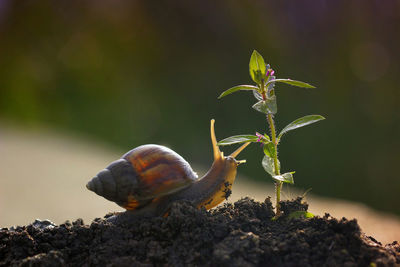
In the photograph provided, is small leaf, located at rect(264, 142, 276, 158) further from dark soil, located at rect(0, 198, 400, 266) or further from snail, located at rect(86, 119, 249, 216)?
snail, located at rect(86, 119, 249, 216)

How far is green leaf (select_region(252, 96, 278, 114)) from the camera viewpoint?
159 centimetres

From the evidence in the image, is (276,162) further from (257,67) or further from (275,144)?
(257,67)

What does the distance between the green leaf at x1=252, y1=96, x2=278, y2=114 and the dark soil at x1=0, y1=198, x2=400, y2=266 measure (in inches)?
17.3

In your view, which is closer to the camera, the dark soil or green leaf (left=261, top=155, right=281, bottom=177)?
the dark soil

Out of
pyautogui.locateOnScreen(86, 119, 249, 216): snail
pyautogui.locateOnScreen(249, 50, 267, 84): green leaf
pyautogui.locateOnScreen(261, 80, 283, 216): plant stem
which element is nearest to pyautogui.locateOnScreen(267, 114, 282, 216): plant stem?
pyautogui.locateOnScreen(261, 80, 283, 216): plant stem

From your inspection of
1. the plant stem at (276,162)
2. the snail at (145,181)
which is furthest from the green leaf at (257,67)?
the snail at (145,181)

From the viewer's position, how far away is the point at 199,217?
157 centimetres

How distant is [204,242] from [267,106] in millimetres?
587

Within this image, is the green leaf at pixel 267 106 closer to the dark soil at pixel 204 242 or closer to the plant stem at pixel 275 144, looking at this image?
the plant stem at pixel 275 144

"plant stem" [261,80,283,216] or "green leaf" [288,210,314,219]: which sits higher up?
"plant stem" [261,80,283,216]

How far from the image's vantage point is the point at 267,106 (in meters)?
1.61

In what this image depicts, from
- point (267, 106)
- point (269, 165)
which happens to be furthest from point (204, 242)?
point (267, 106)

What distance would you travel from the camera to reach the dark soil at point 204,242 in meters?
1.38

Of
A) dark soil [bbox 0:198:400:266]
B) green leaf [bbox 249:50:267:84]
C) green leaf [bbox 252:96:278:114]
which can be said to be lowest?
dark soil [bbox 0:198:400:266]
